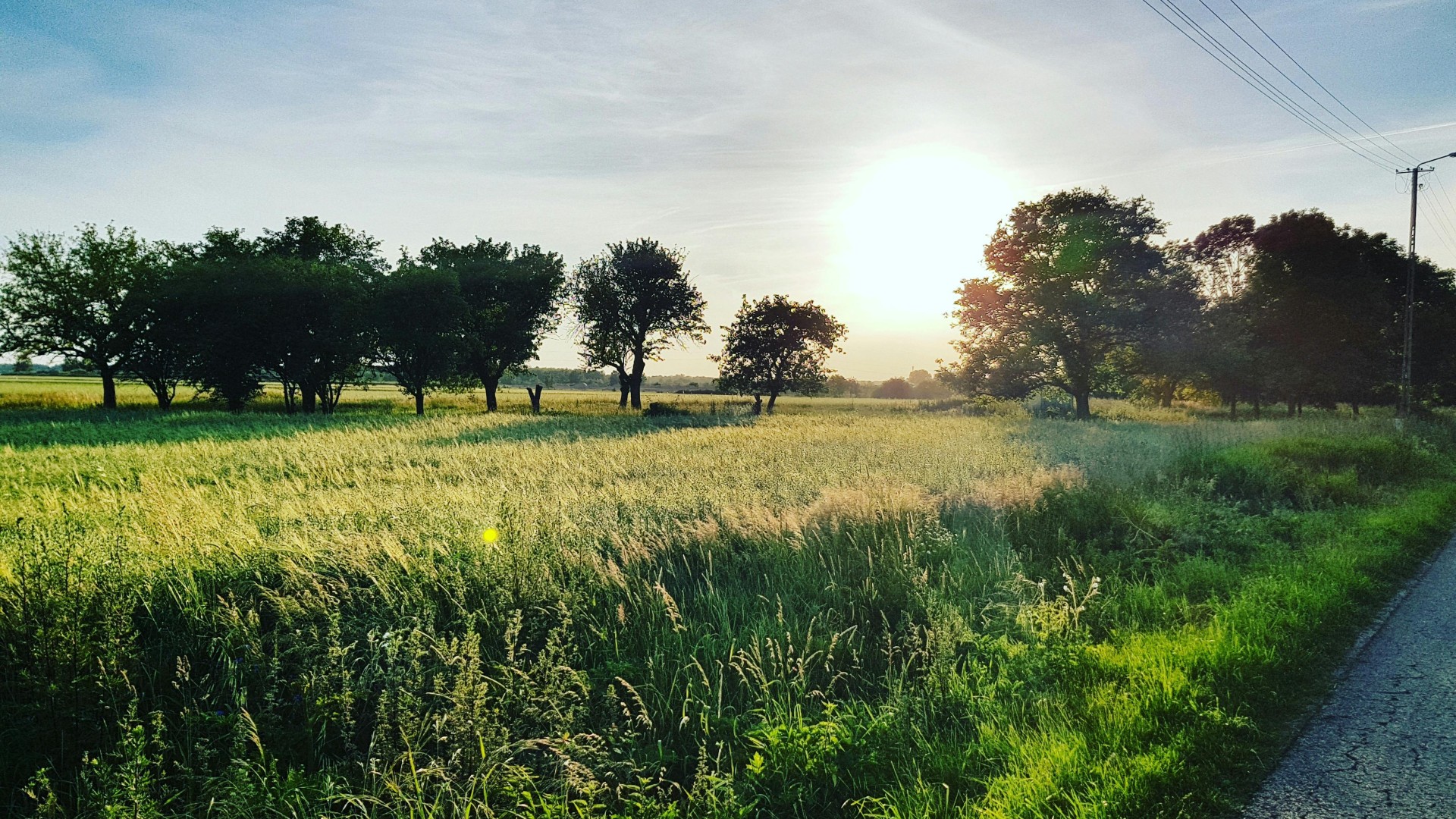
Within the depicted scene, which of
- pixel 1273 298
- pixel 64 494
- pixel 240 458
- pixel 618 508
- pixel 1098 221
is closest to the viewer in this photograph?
pixel 618 508

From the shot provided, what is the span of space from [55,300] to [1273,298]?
7705 centimetres

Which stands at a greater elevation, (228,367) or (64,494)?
(228,367)

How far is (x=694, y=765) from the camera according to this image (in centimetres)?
391

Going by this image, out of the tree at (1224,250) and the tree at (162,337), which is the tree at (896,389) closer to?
the tree at (1224,250)

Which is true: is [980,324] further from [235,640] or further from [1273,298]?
[235,640]

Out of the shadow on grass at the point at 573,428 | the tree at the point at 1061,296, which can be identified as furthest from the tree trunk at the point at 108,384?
the tree at the point at 1061,296

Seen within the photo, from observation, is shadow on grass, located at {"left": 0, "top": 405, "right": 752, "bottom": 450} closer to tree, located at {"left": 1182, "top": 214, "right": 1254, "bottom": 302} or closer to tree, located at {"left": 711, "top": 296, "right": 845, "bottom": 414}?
tree, located at {"left": 711, "top": 296, "right": 845, "bottom": 414}

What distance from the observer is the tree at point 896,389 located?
4737 inches

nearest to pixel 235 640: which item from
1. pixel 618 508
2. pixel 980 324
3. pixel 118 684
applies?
pixel 118 684

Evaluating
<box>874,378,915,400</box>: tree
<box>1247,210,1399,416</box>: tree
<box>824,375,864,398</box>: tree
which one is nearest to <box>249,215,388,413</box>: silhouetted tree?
<box>1247,210,1399,416</box>: tree

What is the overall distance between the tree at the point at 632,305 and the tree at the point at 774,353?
3.55m

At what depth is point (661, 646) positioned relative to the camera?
491cm

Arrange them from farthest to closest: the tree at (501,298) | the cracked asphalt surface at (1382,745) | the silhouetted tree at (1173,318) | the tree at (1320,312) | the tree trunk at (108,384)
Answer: the tree at (501,298) < the tree trunk at (108,384) < the tree at (1320,312) < the silhouetted tree at (1173,318) < the cracked asphalt surface at (1382,745)

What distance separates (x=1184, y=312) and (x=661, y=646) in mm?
38013
